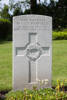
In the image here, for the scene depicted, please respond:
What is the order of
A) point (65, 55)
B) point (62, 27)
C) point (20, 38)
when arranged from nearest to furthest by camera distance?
point (20, 38) < point (65, 55) < point (62, 27)

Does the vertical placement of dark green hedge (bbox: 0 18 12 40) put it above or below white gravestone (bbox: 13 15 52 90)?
above

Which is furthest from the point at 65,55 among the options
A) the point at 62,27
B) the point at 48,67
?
the point at 62,27

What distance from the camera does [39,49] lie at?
5520 millimetres

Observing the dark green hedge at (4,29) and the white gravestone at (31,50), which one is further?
the dark green hedge at (4,29)

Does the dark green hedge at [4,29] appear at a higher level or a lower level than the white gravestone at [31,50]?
higher

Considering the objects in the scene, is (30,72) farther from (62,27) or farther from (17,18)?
(62,27)

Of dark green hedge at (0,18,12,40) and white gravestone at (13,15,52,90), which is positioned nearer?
white gravestone at (13,15,52,90)

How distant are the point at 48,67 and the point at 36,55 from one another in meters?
0.43

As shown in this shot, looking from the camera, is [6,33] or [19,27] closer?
[19,27]

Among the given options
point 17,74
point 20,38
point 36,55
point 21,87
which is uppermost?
point 20,38

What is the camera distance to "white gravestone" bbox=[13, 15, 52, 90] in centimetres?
538

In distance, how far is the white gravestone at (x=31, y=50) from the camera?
5375 millimetres

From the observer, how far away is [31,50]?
18.0 feet

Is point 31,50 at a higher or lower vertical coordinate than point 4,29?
lower
